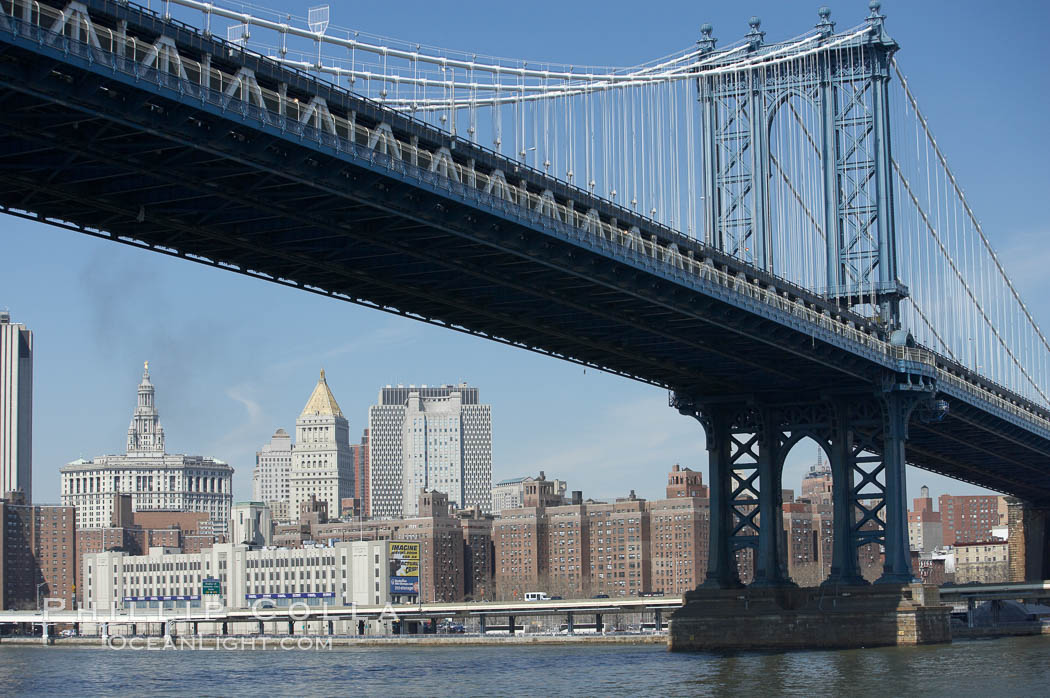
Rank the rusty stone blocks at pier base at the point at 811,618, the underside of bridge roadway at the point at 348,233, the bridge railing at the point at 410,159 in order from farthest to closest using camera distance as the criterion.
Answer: the rusty stone blocks at pier base at the point at 811,618 → the underside of bridge roadway at the point at 348,233 → the bridge railing at the point at 410,159

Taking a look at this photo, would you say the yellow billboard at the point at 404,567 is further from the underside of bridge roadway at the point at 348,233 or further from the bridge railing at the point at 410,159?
the bridge railing at the point at 410,159

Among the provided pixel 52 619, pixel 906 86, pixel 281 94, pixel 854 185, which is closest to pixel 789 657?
pixel 854 185

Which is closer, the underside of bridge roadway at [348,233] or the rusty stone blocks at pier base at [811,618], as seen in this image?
the underside of bridge roadway at [348,233]

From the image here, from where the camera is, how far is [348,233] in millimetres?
51156

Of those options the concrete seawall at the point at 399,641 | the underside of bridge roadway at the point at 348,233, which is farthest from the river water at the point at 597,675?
the concrete seawall at the point at 399,641

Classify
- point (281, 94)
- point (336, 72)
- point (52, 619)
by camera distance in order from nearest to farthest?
point (281, 94)
point (336, 72)
point (52, 619)

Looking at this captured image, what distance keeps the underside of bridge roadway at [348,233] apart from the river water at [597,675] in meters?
13.7

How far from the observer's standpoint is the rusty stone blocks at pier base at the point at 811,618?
7631 cm

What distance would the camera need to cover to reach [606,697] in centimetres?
5616

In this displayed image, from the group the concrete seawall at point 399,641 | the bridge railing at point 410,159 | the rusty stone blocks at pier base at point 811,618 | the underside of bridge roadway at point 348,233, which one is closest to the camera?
the bridge railing at point 410,159

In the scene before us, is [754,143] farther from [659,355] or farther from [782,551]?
[782,551]

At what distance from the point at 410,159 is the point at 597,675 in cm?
2903

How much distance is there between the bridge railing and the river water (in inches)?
573

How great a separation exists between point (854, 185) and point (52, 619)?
330 feet
